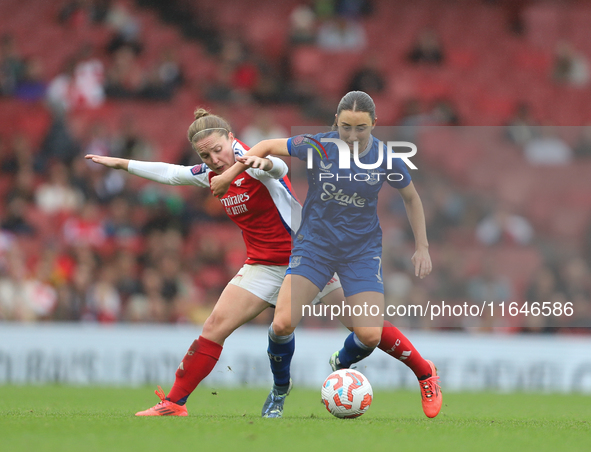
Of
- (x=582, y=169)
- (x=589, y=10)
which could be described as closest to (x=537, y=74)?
(x=589, y=10)

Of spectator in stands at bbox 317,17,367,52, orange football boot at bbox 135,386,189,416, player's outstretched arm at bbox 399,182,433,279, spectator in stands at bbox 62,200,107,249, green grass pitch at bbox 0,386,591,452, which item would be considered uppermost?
spectator in stands at bbox 317,17,367,52

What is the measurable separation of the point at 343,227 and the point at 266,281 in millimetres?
689

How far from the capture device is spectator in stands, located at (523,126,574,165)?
45.6 feet

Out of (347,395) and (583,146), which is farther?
(583,146)

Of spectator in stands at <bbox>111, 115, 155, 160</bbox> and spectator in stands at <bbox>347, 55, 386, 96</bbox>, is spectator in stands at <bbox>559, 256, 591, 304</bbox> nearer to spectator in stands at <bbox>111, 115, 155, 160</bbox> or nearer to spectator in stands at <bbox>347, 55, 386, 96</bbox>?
spectator in stands at <bbox>347, 55, 386, 96</bbox>

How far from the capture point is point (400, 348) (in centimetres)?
591

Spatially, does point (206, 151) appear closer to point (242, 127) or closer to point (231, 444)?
point (231, 444)

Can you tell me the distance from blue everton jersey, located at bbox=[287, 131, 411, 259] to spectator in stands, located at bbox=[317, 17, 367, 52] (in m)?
11.0

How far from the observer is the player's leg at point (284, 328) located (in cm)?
553

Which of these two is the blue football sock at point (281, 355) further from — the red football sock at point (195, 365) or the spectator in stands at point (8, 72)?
the spectator in stands at point (8, 72)

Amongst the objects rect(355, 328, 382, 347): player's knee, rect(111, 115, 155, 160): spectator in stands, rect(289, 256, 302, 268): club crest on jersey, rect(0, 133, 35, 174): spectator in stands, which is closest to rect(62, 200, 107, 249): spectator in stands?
rect(111, 115, 155, 160): spectator in stands

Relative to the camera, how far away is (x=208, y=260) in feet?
40.4

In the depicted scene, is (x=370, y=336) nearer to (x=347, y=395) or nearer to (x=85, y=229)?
(x=347, y=395)

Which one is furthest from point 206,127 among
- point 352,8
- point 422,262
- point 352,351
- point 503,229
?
point 352,8
